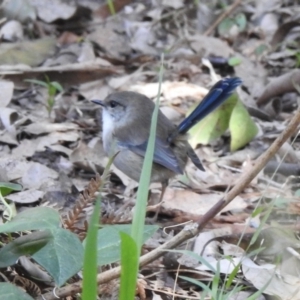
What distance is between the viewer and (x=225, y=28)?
24.8 feet

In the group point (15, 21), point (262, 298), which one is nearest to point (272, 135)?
point (262, 298)

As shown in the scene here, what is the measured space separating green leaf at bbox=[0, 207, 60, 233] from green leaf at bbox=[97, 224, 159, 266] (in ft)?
0.64

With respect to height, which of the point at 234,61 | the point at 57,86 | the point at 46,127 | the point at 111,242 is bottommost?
the point at 234,61

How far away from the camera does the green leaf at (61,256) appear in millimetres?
2484

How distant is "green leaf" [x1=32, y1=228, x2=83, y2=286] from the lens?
248cm

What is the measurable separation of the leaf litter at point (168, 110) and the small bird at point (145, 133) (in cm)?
17

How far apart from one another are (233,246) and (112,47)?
3.87 metres

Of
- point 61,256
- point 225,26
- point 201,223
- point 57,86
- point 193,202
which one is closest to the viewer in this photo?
point 61,256

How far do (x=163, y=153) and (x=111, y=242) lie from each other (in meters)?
1.98

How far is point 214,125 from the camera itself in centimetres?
544

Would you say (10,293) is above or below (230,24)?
above

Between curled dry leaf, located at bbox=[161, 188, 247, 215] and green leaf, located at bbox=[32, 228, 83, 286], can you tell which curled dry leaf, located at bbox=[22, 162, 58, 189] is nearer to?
curled dry leaf, located at bbox=[161, 188, 247, 215]

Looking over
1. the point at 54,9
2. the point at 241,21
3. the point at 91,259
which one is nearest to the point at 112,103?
the point at 54,9

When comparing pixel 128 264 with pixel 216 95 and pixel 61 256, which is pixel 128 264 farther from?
pixel 216 95
